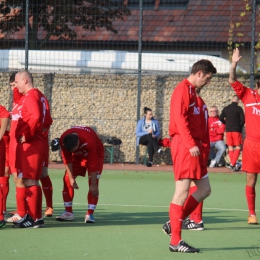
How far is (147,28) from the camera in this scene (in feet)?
79.0

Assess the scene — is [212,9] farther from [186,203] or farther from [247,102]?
[186,203]

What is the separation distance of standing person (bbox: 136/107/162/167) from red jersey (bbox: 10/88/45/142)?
32.5ft

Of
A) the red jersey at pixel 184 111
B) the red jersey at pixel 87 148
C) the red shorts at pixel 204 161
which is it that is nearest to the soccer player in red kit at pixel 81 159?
the red jersey at pixel 87 148

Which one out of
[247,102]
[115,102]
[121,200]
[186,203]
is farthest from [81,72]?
[186,203]

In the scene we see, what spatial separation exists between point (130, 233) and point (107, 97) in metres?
11.4

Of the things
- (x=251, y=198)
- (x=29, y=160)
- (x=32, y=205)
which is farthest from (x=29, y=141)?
(x=251, y=198)

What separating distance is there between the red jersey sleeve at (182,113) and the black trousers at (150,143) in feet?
36.3

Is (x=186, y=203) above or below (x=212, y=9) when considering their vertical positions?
below

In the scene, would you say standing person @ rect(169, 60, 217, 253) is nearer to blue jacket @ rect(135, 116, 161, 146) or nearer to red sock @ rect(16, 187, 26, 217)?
red sock @ rect(16, 187, 26, 217)

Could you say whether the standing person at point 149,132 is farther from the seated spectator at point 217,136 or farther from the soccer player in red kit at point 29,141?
the soccer player in red kit at point 29,141

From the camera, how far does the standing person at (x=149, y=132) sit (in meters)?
18.6

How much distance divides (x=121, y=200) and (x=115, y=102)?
7.90 m

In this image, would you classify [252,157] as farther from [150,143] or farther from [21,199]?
[150,143]

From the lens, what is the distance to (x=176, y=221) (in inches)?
289
